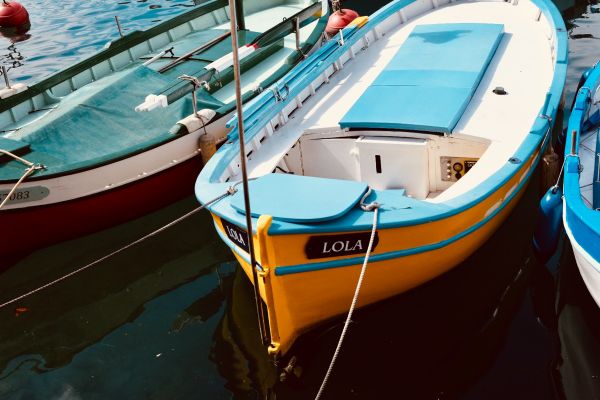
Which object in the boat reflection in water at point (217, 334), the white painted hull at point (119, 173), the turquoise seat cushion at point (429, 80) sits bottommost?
the boat reflection in water at point (217, 334)

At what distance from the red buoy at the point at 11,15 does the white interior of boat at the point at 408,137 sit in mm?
12799

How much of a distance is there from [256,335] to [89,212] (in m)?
3.02

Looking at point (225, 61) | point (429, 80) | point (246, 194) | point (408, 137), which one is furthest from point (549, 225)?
point (225, 61)

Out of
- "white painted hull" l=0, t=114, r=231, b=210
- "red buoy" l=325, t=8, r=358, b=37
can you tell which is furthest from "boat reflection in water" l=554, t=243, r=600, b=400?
"red buoy" l=325, t=8, r=358, b=37

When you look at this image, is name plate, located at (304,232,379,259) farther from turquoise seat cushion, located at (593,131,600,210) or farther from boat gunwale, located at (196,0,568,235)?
turquoise seat cushion, located at (593,131,600,210)

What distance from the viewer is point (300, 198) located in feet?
18.3

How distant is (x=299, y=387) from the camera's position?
604 cm

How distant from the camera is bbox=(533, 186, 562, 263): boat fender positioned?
260 inches

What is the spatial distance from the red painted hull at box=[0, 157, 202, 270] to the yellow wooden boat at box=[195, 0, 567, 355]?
6.02ft

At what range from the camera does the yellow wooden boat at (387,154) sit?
5.57m

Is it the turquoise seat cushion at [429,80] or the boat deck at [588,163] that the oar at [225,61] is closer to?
the turquoise seat cushion at [429,80]

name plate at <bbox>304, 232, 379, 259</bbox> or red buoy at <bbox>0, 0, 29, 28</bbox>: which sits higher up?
red buoy at <bbox>0, 0, 29, 28</bbox>

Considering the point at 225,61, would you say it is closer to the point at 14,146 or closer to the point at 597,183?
the point at 14,146

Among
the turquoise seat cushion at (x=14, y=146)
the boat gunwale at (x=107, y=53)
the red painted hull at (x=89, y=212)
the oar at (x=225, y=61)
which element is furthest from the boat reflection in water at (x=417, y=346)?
the boat gunwale at (x=107, y=53)
